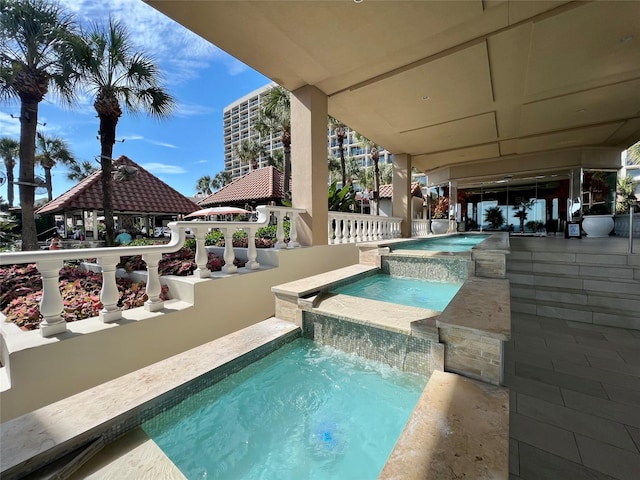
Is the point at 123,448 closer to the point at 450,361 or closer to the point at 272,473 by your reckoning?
the point at 272,473

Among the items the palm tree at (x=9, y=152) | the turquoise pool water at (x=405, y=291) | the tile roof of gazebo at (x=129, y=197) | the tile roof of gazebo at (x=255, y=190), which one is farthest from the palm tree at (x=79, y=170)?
the turquoise pool water at (x=405, y=291)

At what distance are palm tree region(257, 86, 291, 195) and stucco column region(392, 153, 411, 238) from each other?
4106mm

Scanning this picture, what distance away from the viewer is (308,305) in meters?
2.38

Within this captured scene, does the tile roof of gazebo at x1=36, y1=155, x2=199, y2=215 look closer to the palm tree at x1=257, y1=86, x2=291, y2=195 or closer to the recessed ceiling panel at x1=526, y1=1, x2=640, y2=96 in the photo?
the palm tree at x1=257, y1=86, x2=291, y2=195

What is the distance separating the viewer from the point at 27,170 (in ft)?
22.6

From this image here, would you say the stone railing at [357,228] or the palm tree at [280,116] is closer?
the stone railing at [357,228]

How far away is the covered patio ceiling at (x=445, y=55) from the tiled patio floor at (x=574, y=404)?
13.2 ft

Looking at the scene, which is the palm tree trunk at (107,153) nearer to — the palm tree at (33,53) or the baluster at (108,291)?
the palm tree at (33,53)

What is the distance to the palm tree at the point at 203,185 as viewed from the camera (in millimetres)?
53719

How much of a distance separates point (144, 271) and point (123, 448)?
312cm

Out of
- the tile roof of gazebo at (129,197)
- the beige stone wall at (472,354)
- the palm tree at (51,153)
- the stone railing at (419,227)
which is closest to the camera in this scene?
the beige stone wall at (472,354)

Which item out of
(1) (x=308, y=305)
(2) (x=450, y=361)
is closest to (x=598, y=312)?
(2) (x=450, y=361)

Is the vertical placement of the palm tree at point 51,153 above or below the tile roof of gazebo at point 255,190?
above

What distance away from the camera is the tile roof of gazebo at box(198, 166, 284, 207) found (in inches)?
513
